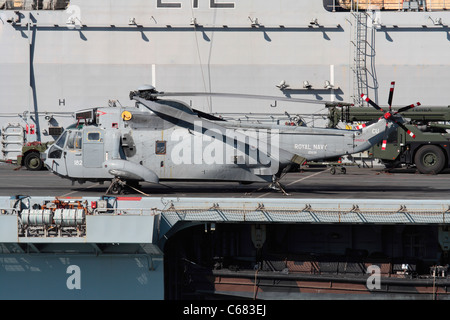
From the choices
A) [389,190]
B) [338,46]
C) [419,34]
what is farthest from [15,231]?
[419,34]

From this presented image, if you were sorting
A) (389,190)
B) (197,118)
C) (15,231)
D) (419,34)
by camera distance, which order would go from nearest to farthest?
(15,231)
(197,118)
(389,190)
(419,34)

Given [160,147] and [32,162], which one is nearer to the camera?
[160,147]

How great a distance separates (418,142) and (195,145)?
1418 centimetres

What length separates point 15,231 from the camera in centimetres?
1574

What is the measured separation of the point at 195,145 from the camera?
68.9ft

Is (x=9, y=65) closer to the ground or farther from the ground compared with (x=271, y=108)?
farther from the ground

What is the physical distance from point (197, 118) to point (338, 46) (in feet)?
49.5

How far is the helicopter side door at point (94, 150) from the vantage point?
69.9 ft

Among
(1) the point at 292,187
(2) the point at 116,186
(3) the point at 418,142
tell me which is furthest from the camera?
(3) the point at 418,142

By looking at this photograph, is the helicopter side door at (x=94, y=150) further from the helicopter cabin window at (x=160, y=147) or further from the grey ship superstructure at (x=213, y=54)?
the grey ship superstructure at (x=213, y=54)

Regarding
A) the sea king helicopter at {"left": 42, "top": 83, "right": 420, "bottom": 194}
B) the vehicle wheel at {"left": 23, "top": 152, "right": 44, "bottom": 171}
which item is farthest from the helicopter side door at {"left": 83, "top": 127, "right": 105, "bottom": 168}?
the vehicle wheel at {"left": 23, "top": 152, "right": 44, "bottom": 171}

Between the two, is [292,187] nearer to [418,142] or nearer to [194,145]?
[194,145]

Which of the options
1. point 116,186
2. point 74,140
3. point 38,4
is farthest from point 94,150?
point 38,4
